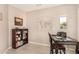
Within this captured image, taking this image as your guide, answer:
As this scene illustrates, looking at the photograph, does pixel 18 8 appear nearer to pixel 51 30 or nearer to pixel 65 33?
pixel 51 30

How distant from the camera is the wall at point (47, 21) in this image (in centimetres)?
390

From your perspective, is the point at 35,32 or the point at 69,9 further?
the point at 35,32

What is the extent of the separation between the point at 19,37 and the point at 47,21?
4.64 ft

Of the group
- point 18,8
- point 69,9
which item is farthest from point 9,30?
point 69,9

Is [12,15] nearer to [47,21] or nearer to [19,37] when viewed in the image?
[19,37]

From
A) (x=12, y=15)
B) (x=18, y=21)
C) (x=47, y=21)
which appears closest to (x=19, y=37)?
(x=18, y=21)

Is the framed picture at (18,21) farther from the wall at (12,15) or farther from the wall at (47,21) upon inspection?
the wall at (47,21)

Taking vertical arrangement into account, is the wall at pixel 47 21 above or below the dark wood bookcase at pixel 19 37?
above

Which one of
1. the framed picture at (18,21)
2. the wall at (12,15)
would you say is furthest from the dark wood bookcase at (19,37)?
the framed picture at (18,21)

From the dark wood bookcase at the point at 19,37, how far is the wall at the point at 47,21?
284mm

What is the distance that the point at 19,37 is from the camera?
458 centimetres

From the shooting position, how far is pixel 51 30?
4195 mm

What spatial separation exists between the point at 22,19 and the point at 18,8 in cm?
48
